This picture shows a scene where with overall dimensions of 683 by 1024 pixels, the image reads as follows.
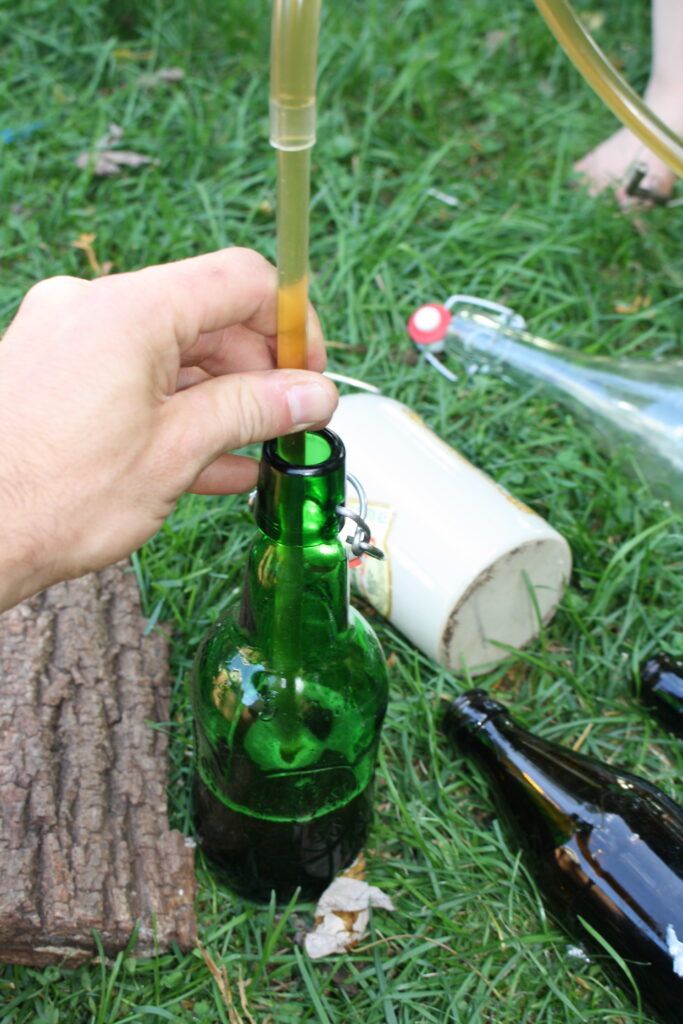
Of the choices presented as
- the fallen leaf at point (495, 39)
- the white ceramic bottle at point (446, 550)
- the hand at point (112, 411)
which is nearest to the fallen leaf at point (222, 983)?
the white ceramic bottle at point (446, 550)

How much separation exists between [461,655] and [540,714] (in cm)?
17

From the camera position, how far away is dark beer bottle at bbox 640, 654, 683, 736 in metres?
1.57

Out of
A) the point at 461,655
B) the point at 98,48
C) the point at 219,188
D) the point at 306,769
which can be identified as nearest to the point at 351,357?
the point at 219,188

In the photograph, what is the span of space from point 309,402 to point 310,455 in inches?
4.0

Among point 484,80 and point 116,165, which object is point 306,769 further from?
point 484,80

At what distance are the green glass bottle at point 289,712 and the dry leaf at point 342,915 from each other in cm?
3

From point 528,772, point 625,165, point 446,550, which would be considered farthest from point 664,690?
point 625,165

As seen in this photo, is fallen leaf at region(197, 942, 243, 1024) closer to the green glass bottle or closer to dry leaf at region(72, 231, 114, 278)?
the green glass bottle

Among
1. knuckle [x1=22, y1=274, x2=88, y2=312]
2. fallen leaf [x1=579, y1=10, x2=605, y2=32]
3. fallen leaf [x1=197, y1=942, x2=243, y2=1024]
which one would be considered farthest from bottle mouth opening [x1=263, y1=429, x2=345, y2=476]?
fallen leaf [x1=579, y1=10, x2=605, y2=32]

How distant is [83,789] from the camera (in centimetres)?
134

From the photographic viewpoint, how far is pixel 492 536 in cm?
150

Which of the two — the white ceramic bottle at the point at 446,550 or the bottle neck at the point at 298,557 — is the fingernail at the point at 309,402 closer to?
the bottle neck at the point at 298,557

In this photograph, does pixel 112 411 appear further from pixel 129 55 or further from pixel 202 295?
pixel 129 55

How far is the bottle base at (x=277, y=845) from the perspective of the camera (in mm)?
1284
